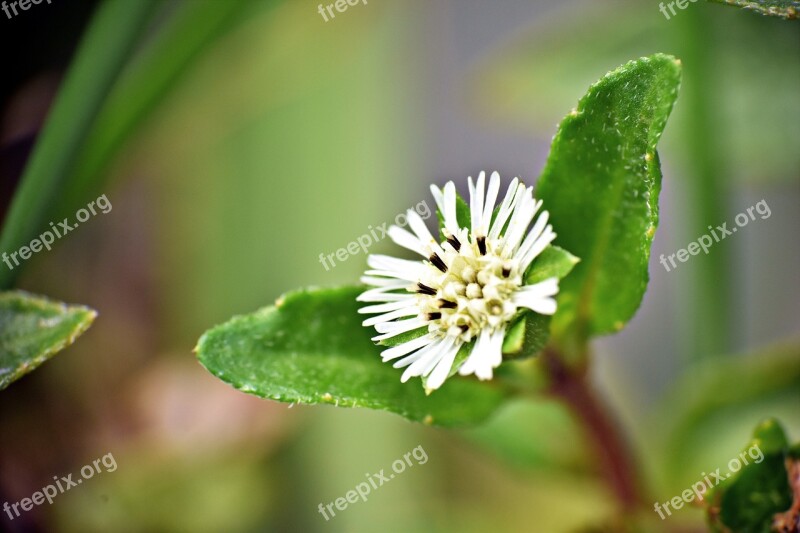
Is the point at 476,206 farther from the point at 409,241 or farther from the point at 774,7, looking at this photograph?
the point at 774,7

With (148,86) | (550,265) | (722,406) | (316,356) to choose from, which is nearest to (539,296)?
(550,265)

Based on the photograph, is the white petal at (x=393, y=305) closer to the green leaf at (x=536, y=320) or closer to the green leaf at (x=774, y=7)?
the green leaf at (x=536, y=320)

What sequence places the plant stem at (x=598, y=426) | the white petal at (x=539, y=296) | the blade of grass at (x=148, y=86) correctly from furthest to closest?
the blade of grass at (x=148, y=86) → the plant stem at (x=598, y=426) → the white petal at (x=539, y=296)

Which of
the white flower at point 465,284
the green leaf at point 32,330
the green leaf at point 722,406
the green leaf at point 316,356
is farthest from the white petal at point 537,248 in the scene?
the green leaf at point 722,406

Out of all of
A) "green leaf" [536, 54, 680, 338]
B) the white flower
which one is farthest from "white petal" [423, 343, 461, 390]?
"green leaf" [536, 54, 680, 338]

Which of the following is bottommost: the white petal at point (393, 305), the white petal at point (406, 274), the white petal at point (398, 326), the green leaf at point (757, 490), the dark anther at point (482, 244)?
the green leaf at point (757, 490)

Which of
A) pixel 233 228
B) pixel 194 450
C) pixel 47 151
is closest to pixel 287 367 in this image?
pixel 47 151

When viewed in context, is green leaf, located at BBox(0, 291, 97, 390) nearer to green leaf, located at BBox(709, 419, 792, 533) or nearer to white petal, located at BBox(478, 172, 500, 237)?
white petal, located at BBox(478, 172, 500, 237)
